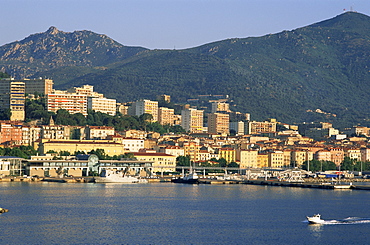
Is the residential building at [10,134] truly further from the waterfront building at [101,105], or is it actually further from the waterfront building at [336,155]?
the waterfront building at [336,155]

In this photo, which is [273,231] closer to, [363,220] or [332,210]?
[363,220]

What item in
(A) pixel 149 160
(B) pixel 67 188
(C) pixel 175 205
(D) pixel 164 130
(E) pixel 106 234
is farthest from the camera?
(D) pixel 164 130

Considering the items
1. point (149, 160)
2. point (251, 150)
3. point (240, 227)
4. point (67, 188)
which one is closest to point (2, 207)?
point (240, 227)

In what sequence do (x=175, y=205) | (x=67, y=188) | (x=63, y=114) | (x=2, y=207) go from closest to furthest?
(x=2, y=207)
(x=175, y=205)
(x=67, y=188)
(x=63, y=114)

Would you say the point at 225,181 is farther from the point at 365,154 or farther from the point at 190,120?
the point at 190,120

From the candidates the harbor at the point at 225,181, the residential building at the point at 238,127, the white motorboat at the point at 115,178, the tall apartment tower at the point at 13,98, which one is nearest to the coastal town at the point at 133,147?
the tall apartment tower at the point at 13,98

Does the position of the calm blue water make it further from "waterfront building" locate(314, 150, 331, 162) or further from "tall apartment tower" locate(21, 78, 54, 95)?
"tall apartment tower" locate(21, 78, 54, 95)
